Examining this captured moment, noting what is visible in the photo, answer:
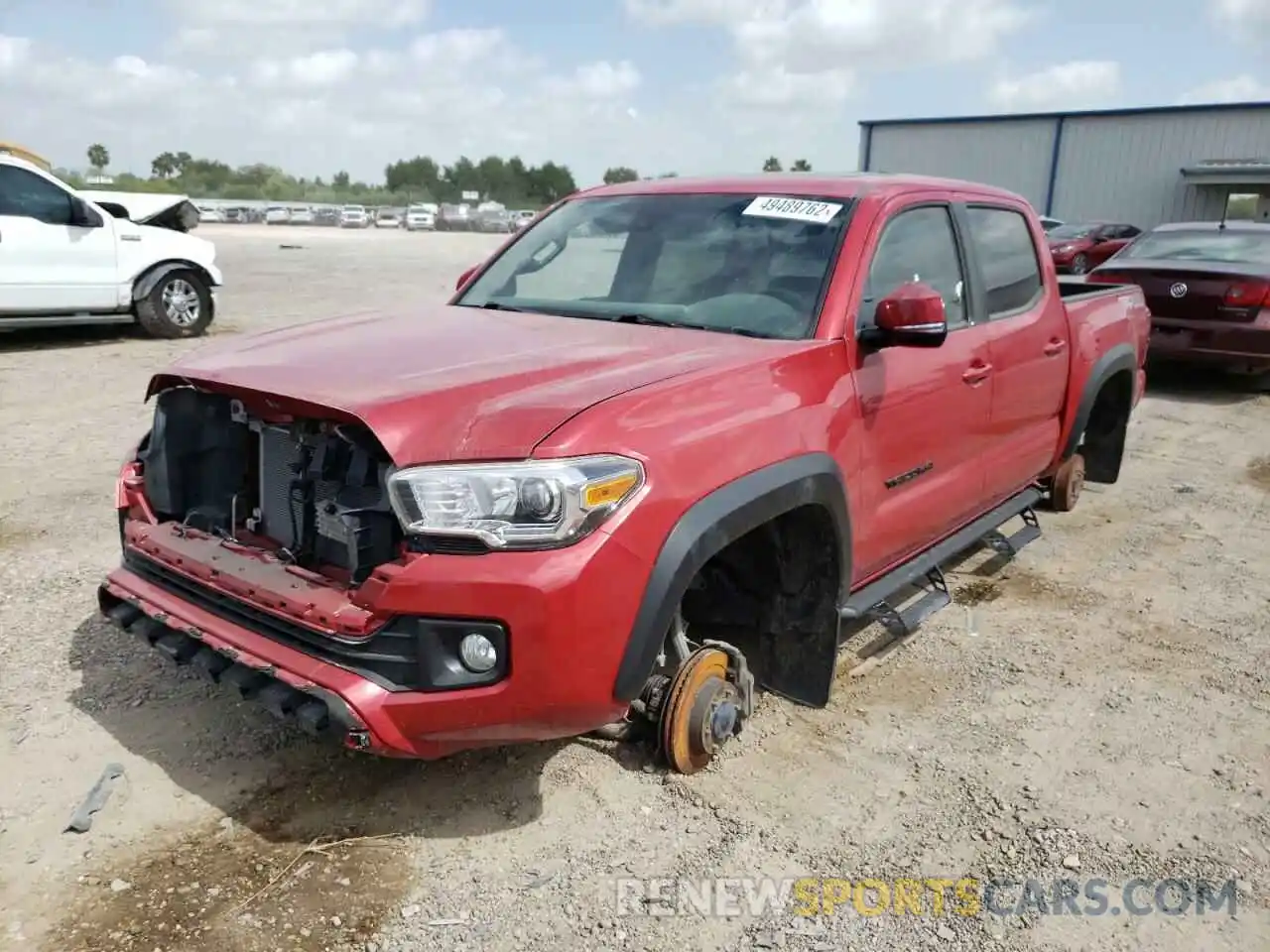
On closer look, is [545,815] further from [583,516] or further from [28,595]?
[28,595]

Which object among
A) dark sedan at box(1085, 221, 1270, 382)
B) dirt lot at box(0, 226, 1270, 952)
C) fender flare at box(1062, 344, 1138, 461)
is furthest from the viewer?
dark sedan at box(1085, 221, 1270, 382)

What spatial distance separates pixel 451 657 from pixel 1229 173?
108ft

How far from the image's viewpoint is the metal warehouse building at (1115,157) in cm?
2988

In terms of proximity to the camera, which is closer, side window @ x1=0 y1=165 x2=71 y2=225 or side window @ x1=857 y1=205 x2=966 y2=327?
side window @ x1=857 y1=205 x2=966 y2=327

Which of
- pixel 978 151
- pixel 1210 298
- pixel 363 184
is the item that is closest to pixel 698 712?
pixel 1210 298

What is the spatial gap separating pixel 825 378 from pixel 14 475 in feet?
16.9

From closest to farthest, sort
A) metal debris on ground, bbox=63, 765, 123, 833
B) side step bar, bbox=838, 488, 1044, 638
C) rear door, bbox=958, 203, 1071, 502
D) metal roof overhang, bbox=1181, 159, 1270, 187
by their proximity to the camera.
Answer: metal debris on ground, bbox=63, 765, 123, 833, side step bar, bbox=838, 488, 1044, 638, rear door, bbox=958, 203, 1071, 502, metal roof overhang, bbox=1181, 159, 1270, 187

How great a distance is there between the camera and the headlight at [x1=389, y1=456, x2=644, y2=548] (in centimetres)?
242

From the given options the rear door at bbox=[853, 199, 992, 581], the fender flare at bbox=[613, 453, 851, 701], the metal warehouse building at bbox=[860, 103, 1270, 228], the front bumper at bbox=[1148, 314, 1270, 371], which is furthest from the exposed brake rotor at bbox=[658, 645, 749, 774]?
the metal warehouse building at bbox=[860, 103, 1270, 228]

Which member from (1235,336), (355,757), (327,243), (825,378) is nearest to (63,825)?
(355,757)

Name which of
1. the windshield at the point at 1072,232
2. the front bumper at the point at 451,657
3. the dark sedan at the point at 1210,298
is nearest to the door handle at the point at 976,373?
the front bumper at the point at 451,657

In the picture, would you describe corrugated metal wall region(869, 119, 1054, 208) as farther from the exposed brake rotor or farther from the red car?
the exposed brake rotor

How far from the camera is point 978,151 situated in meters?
34.1

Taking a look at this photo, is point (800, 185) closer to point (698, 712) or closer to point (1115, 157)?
point (698, 712)
